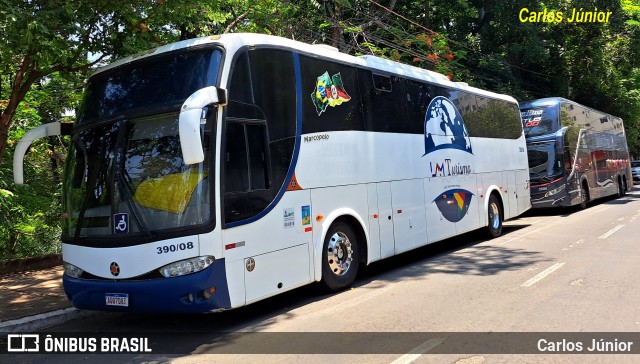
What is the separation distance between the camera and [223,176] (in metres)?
5.70

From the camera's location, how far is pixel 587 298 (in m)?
6.41

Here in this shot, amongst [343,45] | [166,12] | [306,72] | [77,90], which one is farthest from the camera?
[343,45]

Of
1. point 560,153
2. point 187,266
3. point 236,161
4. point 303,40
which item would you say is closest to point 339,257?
point 236,161

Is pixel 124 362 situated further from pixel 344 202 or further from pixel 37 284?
pixel 37 284

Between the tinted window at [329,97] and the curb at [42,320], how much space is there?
406cm

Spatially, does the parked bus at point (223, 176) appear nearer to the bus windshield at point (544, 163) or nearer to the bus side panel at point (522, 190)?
the bus side panel at point (522, 190)

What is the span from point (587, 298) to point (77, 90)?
1069cm

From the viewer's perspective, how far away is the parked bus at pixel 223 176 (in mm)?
5527

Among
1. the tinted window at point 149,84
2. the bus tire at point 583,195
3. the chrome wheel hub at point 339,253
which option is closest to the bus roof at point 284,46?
the tinted window at point 149,84

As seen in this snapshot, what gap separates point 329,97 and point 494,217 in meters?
7.04

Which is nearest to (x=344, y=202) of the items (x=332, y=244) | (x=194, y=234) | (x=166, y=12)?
(x=332, y=244)

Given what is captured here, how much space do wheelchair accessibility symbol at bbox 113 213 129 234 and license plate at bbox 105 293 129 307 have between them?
699mm

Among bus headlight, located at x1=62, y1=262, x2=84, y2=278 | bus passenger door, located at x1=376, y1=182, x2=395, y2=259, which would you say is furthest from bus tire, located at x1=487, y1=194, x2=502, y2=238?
bus headlight, located at x1=62, y1=262, x2=84, y2=278

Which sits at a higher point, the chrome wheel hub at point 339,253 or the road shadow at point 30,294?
the chrome wheel hub at point 339,253
